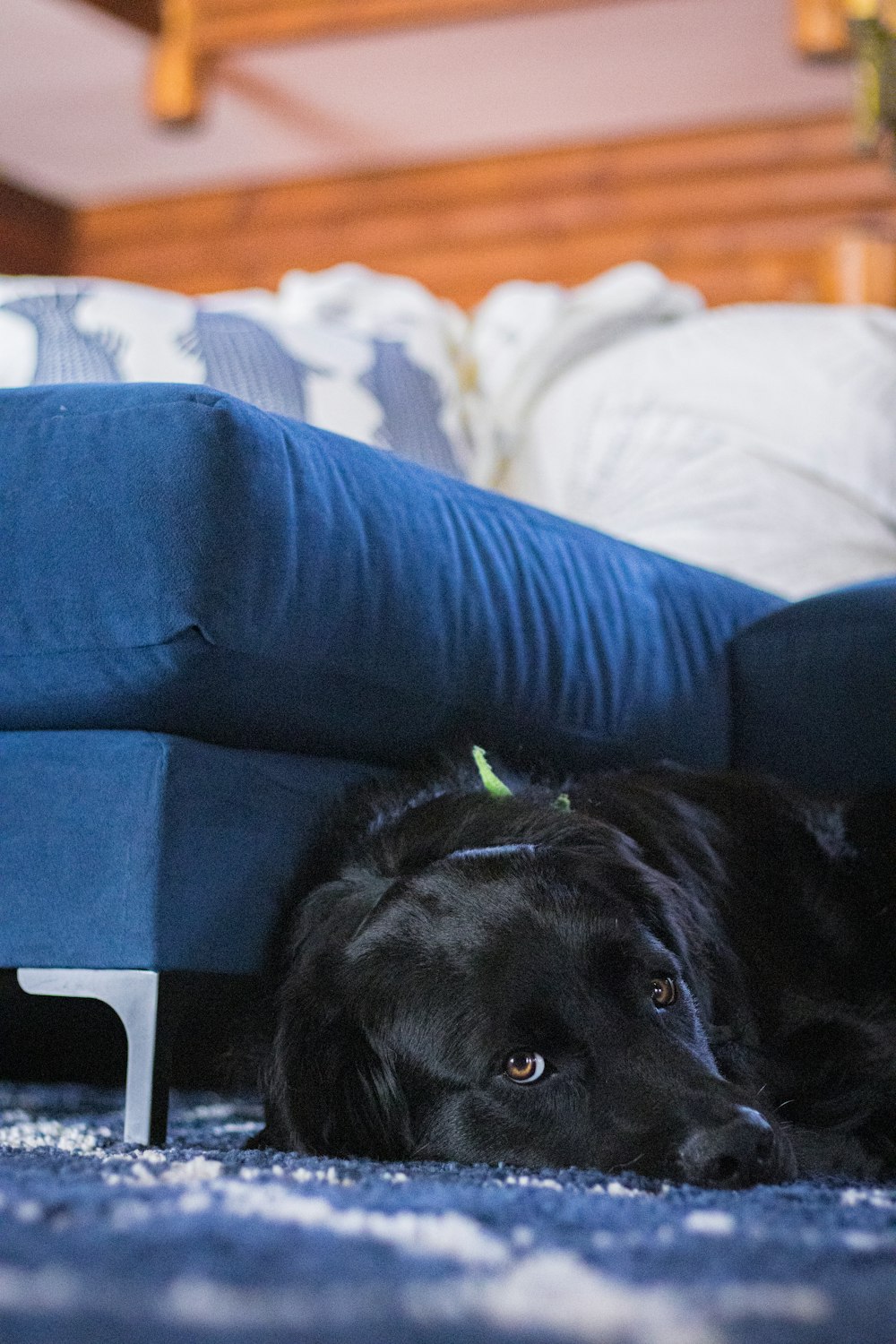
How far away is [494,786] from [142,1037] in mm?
392

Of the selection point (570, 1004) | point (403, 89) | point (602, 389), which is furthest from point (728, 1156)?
point (403, 89)

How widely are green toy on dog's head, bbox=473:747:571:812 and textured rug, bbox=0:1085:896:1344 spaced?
0.42 m

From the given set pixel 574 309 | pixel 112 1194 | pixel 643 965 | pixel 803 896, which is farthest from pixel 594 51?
pixel 112 1194

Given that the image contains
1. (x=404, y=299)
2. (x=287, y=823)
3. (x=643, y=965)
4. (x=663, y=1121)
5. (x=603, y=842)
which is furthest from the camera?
(x=404, y=299)

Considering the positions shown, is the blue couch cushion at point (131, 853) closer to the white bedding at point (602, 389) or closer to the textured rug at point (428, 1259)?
the textured rug at point (428, 1259)

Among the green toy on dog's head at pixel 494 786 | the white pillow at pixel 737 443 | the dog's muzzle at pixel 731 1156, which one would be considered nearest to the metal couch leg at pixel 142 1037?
the green toy on dog's head at pixel 494 786

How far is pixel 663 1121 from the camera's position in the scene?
1044mm

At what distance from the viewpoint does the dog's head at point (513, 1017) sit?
1091 mm

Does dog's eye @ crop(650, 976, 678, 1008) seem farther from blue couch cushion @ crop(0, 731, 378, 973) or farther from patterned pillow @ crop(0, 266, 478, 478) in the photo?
patterned pillow @ crop(0, 266, 478, 478)

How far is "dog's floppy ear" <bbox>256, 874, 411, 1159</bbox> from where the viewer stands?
47.3 inches

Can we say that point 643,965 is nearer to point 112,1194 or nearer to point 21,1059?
point 112,1194

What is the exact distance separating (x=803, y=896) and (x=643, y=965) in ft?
1.41

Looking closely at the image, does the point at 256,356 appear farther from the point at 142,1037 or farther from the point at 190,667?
the point at 142,1037

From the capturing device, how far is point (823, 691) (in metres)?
1.91
